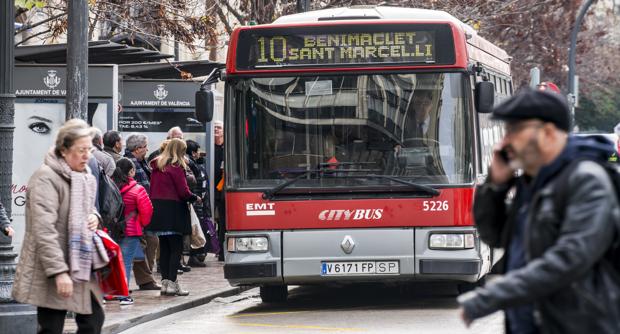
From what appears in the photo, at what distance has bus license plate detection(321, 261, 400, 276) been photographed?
12617 millimetres

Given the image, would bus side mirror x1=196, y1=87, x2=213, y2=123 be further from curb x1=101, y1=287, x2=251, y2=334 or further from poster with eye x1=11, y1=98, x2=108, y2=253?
poster with eye x1=11, y1=98, x2=108, y2=253

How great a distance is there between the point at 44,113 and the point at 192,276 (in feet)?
11.5

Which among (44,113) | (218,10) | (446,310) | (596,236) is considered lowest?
(446,310)

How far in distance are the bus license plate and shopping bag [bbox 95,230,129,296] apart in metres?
4.69

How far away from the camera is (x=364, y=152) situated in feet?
41.6

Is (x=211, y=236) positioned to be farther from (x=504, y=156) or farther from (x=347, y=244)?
(x=504, y=156)

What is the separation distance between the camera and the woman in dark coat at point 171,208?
14.1m

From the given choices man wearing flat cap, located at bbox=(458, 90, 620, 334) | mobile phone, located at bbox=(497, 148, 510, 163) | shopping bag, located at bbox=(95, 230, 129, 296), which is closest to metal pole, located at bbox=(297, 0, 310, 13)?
shopping bag, located at bbox=(95, 230, 129, 296)

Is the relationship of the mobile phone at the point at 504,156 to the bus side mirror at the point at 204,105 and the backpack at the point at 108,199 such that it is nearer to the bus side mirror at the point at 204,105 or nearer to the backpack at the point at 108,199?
the backpack at the point at 108,199

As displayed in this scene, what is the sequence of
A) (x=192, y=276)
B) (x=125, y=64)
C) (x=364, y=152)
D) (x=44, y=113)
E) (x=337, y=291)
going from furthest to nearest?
1. (x=125, y=64)
2. (x=192, y=276)
3. (x=337, y=291)
4. (x=44, y=113)
5. (x=364, y=152)

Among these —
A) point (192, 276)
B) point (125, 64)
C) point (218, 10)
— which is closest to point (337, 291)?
point (192, 276)

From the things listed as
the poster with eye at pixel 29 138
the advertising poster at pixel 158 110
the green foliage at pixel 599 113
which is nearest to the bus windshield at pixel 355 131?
the poster with eye at pixel 29 138

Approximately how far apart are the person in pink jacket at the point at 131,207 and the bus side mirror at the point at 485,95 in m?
3.29

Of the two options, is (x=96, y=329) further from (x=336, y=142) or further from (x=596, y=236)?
(x=336, y=142)
